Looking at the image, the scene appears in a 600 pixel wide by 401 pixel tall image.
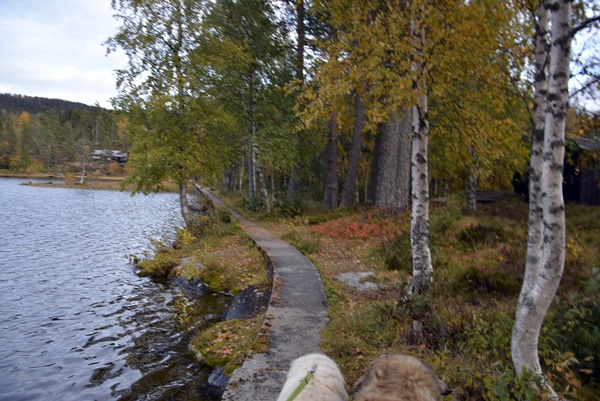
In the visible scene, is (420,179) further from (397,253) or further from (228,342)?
(397,253)

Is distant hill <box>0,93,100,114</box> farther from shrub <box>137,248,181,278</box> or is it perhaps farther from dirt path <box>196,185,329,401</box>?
dirt path <box>196,185,329,401</box>

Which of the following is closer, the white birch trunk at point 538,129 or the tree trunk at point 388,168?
the white birch trunk at point 538,129

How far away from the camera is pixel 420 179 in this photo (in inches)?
255

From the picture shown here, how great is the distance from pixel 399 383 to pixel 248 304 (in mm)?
7158

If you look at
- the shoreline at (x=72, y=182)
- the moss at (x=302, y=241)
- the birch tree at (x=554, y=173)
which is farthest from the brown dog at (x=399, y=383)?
the shoreline at (x=72, y=182)

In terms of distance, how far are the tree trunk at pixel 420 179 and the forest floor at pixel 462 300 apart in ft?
1.13

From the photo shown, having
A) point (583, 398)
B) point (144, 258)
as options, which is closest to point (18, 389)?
point (583, 398)

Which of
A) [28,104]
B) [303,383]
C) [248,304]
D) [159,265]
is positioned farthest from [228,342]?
[28,104]

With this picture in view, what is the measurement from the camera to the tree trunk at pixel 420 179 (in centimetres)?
643

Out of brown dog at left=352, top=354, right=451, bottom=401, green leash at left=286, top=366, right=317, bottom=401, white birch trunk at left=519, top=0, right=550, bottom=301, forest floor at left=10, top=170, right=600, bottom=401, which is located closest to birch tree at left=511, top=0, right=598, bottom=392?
forest floor at left=10, top=170, right=600, bottom=401

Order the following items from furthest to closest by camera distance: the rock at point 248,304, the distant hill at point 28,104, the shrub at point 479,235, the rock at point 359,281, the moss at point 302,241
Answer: the distant hill at point 28,104
the moss at point 302,241
the shrub at point 479,235
the rock at point 359,281
the rock at point 248,304

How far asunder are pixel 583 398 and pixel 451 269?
5202 millimetres

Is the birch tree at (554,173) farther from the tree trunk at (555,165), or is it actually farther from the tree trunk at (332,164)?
the tree trunk at (332,164)

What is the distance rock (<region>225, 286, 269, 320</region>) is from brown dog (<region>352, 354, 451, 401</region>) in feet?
19.6
